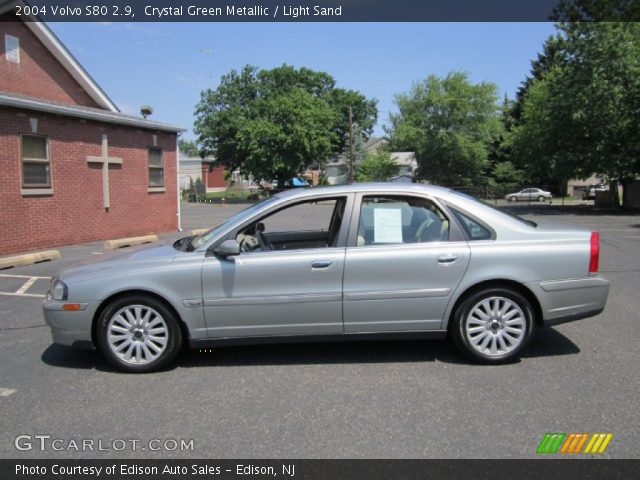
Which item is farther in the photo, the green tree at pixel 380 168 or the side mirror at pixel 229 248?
the green tree at pixel 380 168

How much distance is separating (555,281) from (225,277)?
2.85 metres

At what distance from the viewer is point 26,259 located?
1085cm

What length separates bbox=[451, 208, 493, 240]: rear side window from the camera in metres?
4.72

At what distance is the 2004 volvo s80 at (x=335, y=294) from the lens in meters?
4.55

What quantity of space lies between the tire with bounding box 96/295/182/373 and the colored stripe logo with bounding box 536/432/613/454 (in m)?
2.94

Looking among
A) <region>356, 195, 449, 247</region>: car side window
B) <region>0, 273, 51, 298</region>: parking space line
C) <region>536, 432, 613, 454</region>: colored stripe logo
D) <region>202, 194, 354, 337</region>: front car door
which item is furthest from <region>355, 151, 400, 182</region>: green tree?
<region>536, 432, 613, 454</region>: colored stripe logo

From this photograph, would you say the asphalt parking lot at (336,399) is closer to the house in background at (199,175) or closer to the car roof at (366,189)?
the car roof at (366,189)

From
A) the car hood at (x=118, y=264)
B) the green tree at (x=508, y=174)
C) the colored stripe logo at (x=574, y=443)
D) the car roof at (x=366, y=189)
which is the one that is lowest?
the colored stripe logo at (x=574, y=443)

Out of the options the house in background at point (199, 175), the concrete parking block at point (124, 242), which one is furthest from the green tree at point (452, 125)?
the concrete parking block at point (124, 242)

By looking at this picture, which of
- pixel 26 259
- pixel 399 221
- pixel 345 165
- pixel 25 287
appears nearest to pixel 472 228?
pixel 399 221

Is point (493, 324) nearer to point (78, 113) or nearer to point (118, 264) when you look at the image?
point (118, 264)

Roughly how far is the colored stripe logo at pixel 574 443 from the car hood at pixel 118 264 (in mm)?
3194

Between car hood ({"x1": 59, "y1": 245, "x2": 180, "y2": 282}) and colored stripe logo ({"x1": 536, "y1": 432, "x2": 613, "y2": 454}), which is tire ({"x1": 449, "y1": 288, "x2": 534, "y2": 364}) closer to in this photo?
colored stripe logo ({"x1": 536, "y1": 432, "x2": 613, "y2": 454})

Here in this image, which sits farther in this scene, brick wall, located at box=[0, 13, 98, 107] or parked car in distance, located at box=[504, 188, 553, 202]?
parked car in distance, located at box=[504, 188, 553, 202]
